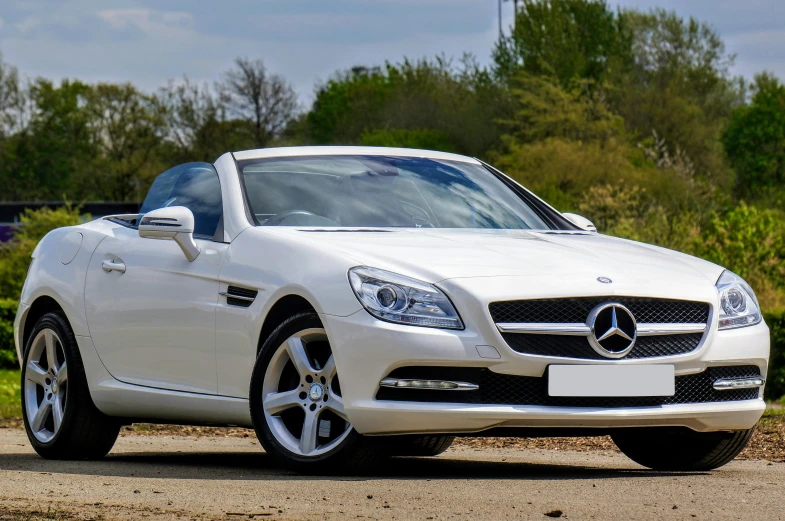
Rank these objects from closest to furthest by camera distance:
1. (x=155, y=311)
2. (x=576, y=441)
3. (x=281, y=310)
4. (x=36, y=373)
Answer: (x=281, y=310) → (x=155, y=311) → (x=36, y=373) → (x=576, y=441)

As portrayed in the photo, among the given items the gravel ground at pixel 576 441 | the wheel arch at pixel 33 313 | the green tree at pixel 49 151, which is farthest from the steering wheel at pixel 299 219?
the green tree at pixel 49 151

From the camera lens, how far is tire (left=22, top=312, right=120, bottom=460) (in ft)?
24.7

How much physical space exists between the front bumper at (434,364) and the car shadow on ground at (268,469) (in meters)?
0.31

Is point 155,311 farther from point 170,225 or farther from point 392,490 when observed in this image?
point 392,490

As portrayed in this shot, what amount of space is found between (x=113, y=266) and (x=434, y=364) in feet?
8.06

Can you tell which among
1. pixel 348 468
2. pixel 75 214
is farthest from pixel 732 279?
pixel 75 214

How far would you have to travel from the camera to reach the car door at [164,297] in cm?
653

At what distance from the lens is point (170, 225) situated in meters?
6.53

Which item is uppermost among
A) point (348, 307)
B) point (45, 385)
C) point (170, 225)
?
point (170, 225)

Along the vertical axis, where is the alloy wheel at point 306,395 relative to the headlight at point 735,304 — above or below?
below

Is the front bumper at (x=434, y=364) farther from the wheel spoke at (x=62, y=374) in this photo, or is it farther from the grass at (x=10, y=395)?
the grass at (x=10, y=395)

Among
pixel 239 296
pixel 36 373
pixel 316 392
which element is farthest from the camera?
pixel 36 373

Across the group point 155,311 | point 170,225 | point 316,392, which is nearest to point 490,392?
point 316,392

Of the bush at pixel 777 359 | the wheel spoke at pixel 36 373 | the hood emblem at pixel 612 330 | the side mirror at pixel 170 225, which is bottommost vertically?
the bush at pixel 777 359
